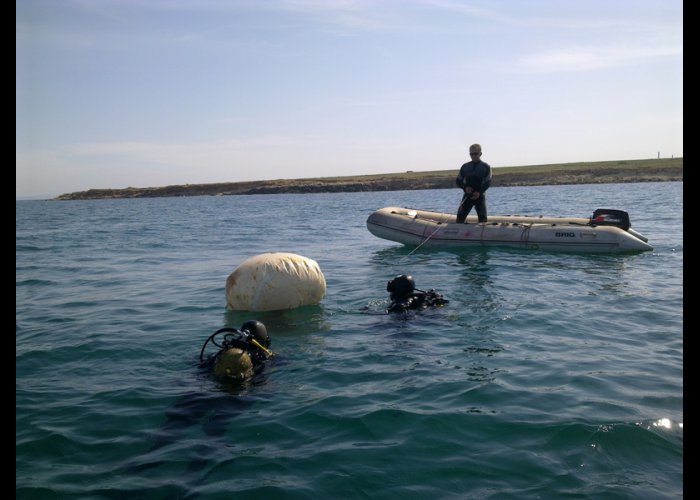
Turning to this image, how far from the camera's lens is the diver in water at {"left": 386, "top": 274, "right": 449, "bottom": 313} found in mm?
9344

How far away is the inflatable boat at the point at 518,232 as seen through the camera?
15.8 m

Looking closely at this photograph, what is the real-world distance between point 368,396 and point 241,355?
1500mm

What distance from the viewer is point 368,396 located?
20.3ft

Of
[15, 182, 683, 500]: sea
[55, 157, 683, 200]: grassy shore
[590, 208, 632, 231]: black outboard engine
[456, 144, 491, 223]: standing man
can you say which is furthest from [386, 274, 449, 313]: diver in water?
[55, 157, 683, 200]: grassy shore

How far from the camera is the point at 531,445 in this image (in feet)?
16.5

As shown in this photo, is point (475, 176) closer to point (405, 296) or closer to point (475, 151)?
point (475, 151)

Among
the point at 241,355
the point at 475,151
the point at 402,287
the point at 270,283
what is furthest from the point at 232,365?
the point at 475,151

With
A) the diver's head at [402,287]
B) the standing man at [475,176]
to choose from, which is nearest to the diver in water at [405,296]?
the diver's head at [402,287]

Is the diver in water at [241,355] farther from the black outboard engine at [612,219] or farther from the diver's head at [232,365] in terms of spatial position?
the black outboard engine at [612,219]

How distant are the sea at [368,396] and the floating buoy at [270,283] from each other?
21cm

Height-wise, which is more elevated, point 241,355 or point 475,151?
point 475,151

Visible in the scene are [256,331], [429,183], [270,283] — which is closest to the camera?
[256,331]
